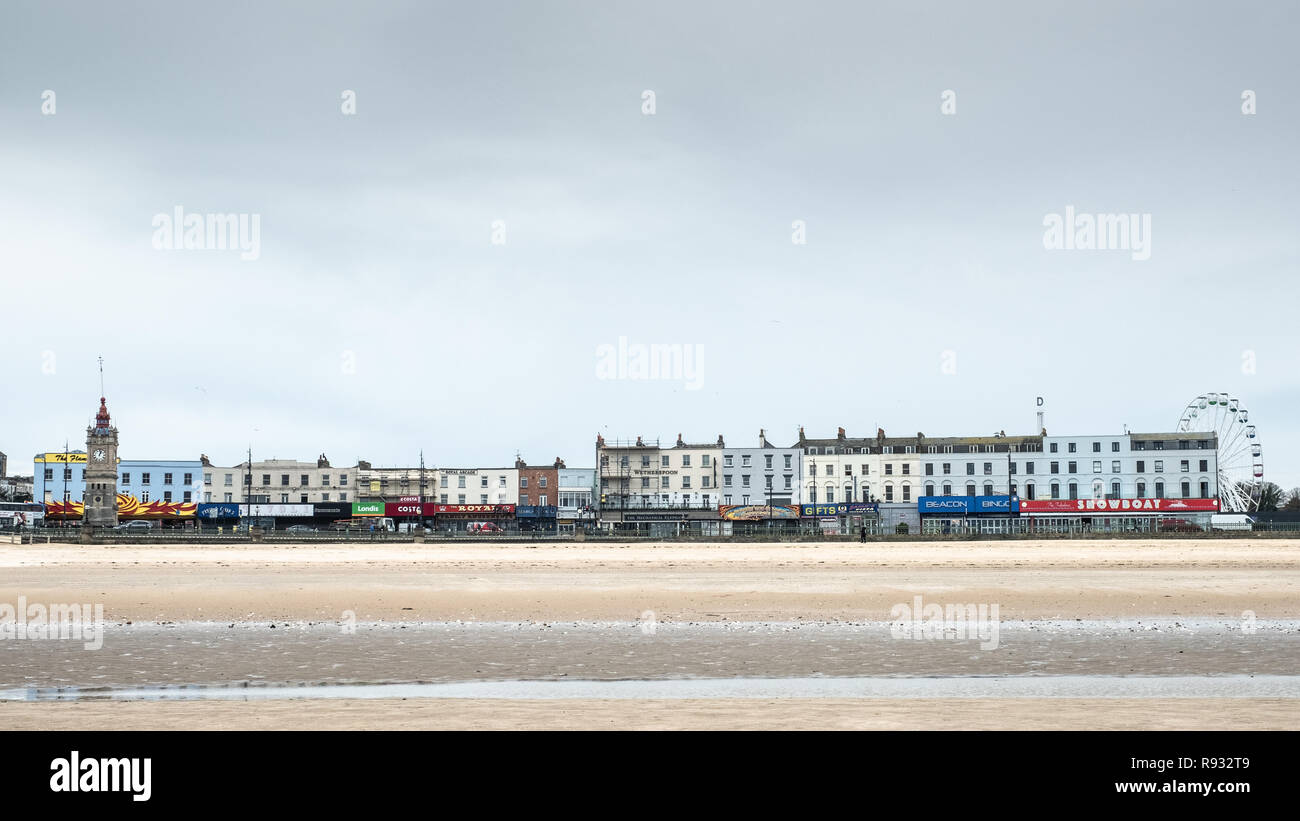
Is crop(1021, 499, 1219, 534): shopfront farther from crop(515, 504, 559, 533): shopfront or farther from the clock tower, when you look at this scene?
the clock tower

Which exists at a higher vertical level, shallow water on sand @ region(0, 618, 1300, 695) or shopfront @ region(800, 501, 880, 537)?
shallow water on sand @ region(0, 618, 1300, 695)

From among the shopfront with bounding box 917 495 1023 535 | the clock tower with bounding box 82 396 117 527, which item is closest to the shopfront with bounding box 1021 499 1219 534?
the shopfront with bounding box 917 495 1023 535

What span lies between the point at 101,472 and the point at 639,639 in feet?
351

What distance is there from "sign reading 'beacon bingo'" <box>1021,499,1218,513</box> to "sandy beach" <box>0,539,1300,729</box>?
6385cm

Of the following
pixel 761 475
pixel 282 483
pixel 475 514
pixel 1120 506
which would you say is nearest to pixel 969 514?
pixel 1120 506

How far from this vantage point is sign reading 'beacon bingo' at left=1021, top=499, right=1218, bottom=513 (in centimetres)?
10438

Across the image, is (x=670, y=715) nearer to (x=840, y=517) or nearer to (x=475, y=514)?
(x=840, y=517)

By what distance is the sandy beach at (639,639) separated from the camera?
10602 mm

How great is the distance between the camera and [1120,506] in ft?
345

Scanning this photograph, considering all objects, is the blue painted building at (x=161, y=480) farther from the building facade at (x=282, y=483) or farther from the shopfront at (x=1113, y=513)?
the shopfront at (x=1113, y=513)

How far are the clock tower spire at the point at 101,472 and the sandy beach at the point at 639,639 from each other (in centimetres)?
7263

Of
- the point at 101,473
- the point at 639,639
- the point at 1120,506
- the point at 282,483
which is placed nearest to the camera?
the point at 639,639
